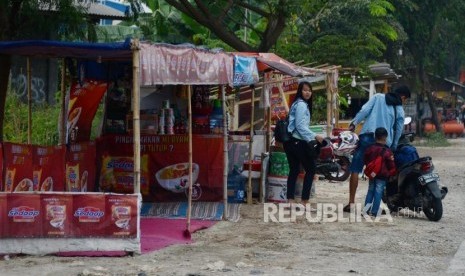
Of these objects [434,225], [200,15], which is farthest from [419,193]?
[200,15]

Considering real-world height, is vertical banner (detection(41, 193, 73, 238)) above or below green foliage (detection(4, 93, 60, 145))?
below

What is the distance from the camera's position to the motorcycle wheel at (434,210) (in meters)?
11.0

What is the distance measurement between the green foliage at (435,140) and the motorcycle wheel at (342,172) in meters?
16.7

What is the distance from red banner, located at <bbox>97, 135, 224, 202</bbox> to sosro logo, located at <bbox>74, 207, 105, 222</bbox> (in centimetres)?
310

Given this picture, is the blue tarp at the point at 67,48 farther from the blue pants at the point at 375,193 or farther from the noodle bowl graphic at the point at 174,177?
the blue pants at the point at 375,193

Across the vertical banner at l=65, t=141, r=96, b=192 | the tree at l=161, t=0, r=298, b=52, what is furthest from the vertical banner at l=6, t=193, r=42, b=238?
the tree at l=161, t=0, r=298, b=52

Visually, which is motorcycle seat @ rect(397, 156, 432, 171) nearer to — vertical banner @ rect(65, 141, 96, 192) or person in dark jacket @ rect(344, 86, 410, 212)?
person in dark jacket @ rect(344, 86, 410, 212)

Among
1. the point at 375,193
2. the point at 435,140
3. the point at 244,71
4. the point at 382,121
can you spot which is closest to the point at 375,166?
the point at 375,193

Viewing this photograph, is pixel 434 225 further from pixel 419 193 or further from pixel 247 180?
pixel 247 180

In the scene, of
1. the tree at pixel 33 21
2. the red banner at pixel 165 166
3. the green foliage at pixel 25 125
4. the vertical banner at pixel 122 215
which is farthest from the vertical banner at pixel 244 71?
the green foliage at pixel 25 125

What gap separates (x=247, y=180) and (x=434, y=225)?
2.83m

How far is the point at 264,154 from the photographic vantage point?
40.7 feet

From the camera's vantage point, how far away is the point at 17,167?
9266mm

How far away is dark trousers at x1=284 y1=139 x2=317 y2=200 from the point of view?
11.4m
